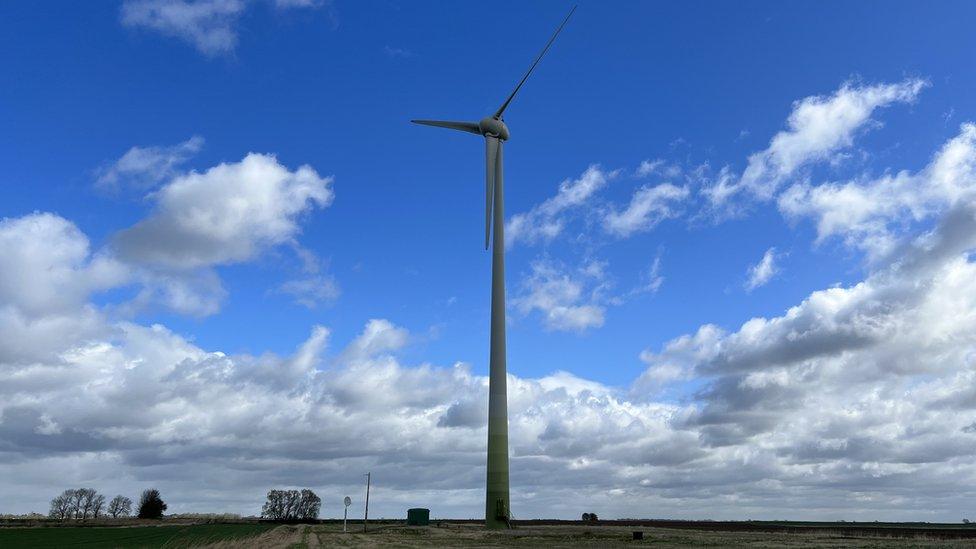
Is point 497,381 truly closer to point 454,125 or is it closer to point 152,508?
point 454,125

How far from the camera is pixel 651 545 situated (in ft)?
175

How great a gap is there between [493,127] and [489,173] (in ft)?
26.2

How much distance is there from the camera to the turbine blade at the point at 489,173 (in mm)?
94812

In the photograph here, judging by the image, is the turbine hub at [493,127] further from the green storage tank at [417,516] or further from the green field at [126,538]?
the green field at [126,538]

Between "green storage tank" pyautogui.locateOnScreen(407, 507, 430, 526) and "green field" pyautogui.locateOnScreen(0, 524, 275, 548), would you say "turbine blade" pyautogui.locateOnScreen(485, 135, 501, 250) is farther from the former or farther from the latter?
"green field" pyautogui.locateOnScreen(0, 524, 275, 548)

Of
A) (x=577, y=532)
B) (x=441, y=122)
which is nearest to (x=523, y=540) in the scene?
(x=577, y=532)

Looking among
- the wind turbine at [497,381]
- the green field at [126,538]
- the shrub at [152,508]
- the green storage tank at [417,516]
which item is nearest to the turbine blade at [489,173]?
the wind turbine at [497,381]

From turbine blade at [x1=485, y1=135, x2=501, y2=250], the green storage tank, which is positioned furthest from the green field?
turbine blade at [x1=485, y1=135, x2=501, y2=250]

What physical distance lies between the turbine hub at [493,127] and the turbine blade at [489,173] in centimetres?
67

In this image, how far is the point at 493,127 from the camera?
338 feet

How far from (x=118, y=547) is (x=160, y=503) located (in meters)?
143

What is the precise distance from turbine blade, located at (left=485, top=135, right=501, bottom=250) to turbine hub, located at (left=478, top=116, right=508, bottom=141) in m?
0.67

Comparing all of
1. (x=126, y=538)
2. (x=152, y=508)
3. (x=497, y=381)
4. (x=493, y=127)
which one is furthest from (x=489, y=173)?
(x=152, y=508)

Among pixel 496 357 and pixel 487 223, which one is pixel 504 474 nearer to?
pixel 496 357
